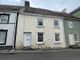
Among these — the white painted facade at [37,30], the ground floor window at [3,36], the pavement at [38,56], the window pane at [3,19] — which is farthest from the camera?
the window pane at [3,19]

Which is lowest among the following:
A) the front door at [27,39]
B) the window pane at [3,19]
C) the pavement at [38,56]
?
the pavement at [38,56]

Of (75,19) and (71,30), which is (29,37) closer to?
(71,30)

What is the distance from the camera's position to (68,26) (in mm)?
22156

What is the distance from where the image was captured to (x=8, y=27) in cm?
1797

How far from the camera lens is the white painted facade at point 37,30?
1797 centimetres

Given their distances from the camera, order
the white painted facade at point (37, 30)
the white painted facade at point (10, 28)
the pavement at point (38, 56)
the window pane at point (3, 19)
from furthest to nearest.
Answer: the window pane at point (3, 19), the white painted facade at point (37, 30), the white painted facade at point (10, 28), the pavement at point (38, 56)

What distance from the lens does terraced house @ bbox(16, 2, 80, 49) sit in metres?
18.2

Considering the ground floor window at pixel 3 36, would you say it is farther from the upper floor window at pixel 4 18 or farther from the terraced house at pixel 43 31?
the terraced house at pixel 43 31

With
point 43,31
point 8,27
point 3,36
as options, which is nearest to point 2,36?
point 3,36

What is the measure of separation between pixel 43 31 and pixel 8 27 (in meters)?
5.46

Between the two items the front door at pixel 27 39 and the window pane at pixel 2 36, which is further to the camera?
the front door at pixel 27 39

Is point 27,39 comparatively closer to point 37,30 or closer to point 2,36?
point 37,30

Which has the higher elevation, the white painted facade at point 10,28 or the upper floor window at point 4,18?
the upper floor window at point 4,18

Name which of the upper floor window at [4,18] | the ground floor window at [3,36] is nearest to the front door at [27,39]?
the ground floor window at [3,36]
